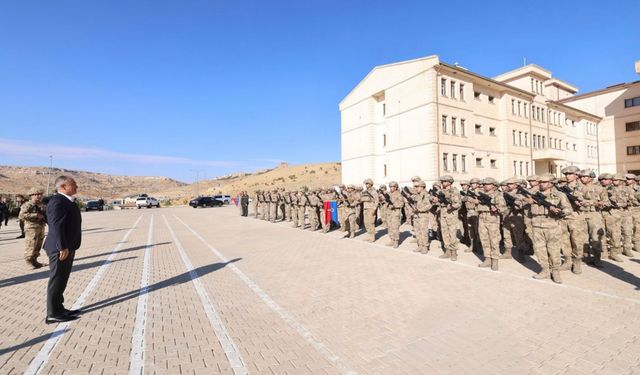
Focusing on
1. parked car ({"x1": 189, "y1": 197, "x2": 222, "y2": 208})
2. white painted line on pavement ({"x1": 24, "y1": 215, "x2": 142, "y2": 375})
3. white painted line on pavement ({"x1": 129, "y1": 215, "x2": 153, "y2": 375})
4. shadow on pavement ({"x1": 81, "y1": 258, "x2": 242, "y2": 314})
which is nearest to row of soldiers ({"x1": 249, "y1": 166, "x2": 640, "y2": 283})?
shadow on pavement ({"x1": 81, "y1": 258, "x2": 242, "y2": 314})

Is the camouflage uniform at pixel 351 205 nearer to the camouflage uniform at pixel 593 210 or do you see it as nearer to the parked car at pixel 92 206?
the camouflage uniform at pixel 593 210

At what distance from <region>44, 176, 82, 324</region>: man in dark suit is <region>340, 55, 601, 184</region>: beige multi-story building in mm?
27858

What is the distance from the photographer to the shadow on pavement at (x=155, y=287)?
553 centimetres

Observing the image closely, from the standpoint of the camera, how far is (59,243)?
4.68 m

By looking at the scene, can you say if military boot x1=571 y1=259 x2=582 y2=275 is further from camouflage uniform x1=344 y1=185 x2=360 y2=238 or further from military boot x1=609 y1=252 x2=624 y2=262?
camouflage uniform x1=344 y1=185 x2=360 y2=238

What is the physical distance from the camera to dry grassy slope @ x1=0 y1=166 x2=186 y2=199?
294ft

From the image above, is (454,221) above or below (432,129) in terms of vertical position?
below

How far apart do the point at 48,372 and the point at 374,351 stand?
3380 millimetres

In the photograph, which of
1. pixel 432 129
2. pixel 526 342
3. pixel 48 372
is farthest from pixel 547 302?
pixel 432 129

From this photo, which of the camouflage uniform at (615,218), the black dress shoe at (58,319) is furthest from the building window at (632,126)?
the black dress shoe at (58,319)

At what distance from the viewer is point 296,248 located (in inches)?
420

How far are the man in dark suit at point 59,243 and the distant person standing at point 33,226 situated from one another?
16.2 feet

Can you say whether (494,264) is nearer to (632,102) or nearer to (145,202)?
(145,202)

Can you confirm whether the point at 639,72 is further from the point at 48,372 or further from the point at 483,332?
the point at 48,372
